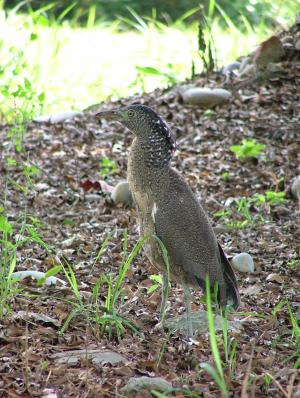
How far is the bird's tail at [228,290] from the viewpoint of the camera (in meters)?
4.79

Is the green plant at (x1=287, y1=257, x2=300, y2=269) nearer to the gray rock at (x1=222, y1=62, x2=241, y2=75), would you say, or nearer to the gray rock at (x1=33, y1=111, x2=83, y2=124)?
the gray rock at (x1=33, y1=111, x2=83, y2=124)

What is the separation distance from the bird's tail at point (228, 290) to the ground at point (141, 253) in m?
0.17

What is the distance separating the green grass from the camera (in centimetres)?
967

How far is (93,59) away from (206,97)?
13.1ft

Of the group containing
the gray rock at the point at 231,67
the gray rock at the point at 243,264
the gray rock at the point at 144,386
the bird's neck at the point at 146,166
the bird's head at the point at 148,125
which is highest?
the bird's head at the point at 148,125

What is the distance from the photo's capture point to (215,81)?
29.6 ft

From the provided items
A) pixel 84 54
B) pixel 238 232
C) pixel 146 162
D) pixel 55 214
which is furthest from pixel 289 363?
pixel 84 54

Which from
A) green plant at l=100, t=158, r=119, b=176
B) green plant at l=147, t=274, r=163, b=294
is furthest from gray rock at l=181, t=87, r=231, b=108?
green plant at l=147, t=274, r=163, b=294

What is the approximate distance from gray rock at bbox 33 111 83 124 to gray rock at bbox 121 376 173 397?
510 centimetres

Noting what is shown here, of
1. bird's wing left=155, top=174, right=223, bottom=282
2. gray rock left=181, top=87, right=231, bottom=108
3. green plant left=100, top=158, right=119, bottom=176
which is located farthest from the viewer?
gray rock left=181, top=87, right=231, bottom=108

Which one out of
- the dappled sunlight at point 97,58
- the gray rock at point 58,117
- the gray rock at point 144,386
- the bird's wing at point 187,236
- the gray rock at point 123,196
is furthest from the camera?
the dappled sunlight at point 97,58

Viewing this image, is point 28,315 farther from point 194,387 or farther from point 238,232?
point 238,232

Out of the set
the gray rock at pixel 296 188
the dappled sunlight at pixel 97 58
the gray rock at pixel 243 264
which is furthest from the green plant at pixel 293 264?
the dappled sunlight at pixel 97 58

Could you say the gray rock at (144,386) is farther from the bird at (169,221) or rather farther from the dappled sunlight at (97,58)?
the dappled sunlight at (97,58)
